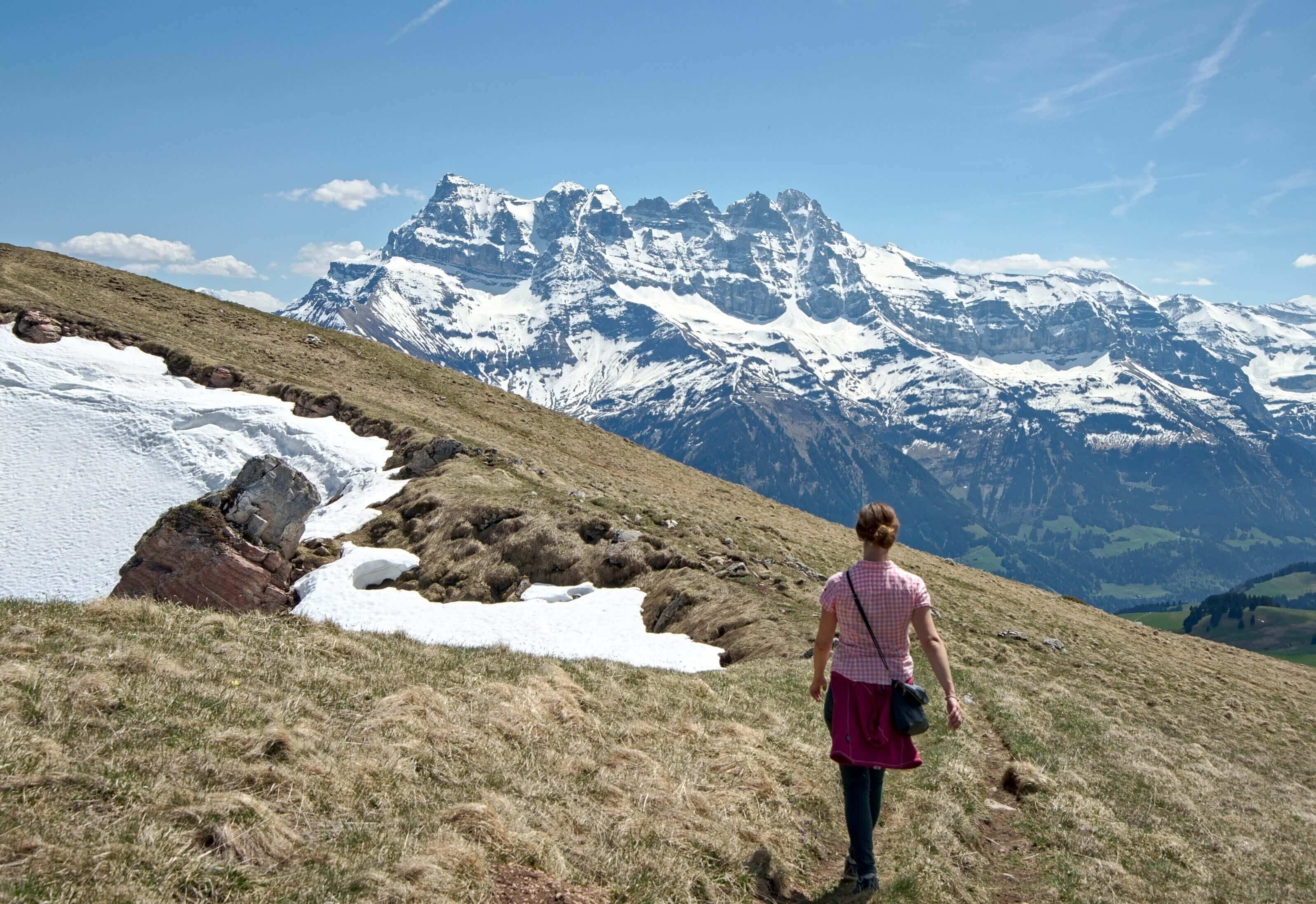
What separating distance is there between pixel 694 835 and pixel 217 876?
5.28 metres

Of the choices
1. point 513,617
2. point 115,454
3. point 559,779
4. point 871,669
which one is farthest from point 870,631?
point 115,454

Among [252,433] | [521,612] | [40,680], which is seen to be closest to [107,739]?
[40,680]

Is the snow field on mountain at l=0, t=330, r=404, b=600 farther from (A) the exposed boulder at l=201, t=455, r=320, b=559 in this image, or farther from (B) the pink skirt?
(B) the pink skirt

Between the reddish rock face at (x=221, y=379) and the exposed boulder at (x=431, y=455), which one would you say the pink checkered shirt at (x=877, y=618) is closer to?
the exposed boulder at (x=431, y=455)

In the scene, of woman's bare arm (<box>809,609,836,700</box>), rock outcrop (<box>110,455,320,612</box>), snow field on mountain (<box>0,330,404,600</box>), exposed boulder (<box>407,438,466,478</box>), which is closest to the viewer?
woman's bare arm (<box>809,609,836,700</box>)

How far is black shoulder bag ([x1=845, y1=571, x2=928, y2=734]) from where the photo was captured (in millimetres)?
9766

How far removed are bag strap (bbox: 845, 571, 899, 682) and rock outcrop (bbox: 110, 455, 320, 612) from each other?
76.0 feet

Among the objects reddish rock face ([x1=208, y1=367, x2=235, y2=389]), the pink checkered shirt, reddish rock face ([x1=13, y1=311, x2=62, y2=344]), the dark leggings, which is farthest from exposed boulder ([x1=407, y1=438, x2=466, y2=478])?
the dark leggings

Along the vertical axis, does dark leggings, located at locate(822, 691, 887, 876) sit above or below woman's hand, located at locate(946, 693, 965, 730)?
below

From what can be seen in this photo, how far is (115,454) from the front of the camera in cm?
4009

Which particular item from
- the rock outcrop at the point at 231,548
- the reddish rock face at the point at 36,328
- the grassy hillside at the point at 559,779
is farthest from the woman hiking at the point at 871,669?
the reddish rock face at the point at 36,328

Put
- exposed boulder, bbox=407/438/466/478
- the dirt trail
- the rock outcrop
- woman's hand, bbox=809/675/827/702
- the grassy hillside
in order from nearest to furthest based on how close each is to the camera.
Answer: the grassy hillside, woman's hand, bbox=809/675/827/702, the dirt trail, the rock outcrop, exposed boulder, bbox=407/438/466/478

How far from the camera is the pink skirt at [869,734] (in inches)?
389

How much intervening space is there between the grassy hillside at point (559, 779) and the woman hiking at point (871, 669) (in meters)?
1.03
